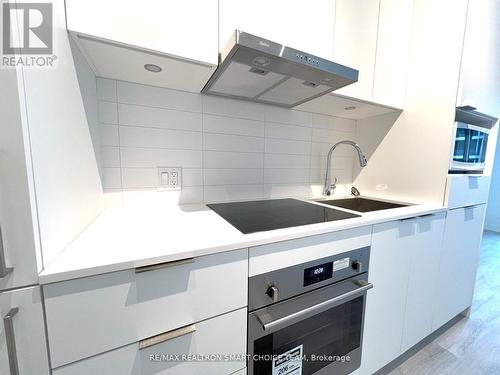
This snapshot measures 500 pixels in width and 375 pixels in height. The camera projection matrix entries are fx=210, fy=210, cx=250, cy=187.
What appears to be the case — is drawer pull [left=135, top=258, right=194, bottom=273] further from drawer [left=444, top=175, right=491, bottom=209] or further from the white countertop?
drawer [left=444, top=175, right=491, bottom=209]

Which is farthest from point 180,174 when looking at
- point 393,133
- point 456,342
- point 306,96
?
point 456,342

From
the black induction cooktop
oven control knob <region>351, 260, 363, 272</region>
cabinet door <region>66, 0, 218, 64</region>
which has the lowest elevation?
oven control knob <region>351, 260, 363, 272</region>

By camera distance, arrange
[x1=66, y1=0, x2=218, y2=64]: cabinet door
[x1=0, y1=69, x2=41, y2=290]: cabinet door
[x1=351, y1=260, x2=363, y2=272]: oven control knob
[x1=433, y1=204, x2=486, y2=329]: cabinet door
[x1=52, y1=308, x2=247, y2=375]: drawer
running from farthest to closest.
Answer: [x1=433, y1=204, x2=486, y2=329]: cabinet door
[x1=351, y1=260, x2=363, y2=272]: oven control knob
[x1=66, y1=0, x2=218, y2=64]: cabinet door
[x1=52, y1=308, x2=247, y2=375]: drawer
[x1=0, y1=69, x2=41, y2=290]: cabinet door

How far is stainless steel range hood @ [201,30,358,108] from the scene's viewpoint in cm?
67

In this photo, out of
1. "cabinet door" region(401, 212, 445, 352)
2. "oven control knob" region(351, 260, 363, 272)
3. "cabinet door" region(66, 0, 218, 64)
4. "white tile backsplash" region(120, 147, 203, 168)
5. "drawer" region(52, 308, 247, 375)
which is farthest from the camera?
"cabinet door" region(401, 212, 445, 352)

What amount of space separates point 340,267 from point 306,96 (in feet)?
2.80

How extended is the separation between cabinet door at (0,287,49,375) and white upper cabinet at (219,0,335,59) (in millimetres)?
892

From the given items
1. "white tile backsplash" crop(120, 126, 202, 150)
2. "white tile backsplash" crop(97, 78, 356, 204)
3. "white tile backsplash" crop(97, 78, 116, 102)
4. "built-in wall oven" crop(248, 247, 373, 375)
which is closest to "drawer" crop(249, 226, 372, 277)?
"built-in wall oven" crop(248, 247, 373, 375)

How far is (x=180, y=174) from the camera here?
3.63 ft

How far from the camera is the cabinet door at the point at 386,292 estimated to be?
98cm

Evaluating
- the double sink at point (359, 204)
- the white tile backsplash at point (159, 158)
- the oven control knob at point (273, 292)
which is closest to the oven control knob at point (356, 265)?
the oven control knob at point (273, 292)

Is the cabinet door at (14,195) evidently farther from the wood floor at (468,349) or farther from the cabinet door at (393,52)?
the wood floor at (468,349)

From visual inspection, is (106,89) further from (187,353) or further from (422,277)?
(422,277)

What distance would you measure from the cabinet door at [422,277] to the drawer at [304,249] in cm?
45
